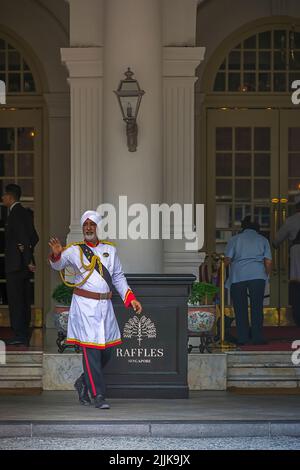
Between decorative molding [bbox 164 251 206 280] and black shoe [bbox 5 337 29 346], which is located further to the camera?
decorative molding [bbox 164 251 206 280]

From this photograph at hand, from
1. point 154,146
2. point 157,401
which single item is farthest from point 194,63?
point 157,401

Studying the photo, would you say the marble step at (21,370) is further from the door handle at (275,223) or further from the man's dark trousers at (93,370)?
the door handle at (275,223)

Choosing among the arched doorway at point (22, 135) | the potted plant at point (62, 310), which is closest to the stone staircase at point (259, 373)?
the potted plant at point (62, 310)

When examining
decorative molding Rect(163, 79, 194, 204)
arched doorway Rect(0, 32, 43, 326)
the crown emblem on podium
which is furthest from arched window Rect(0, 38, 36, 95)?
the crown emblem on podium

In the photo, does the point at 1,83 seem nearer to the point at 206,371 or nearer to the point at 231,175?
the point at 231,175

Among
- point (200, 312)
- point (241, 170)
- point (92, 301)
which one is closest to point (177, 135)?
point (200, 312)

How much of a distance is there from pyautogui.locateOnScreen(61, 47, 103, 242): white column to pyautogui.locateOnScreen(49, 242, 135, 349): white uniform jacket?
9.90ft

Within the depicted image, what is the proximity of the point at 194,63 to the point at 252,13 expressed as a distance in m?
2.94

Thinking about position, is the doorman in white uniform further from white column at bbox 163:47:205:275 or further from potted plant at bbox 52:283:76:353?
white column at bbox 163:47:205:275

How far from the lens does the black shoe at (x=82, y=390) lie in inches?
512

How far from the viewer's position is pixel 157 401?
13.3 meters

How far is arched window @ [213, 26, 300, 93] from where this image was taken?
18.7 m

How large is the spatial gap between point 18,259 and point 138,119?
212cm

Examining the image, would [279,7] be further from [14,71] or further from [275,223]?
[14,71]
